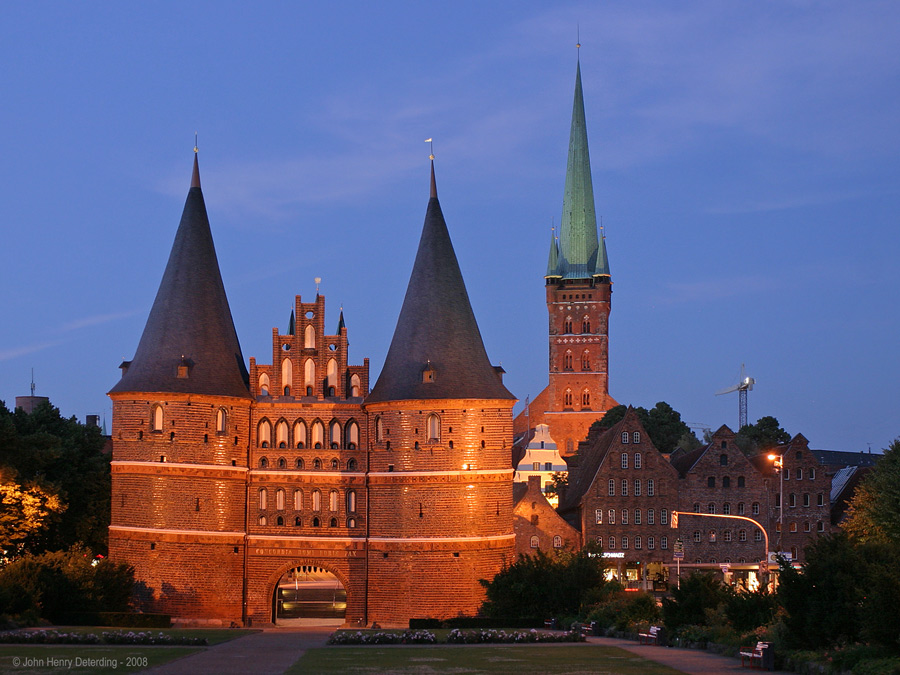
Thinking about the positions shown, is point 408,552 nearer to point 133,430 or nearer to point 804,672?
point 133,430

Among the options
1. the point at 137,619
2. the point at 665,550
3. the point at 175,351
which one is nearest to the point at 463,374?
the point at 175,351

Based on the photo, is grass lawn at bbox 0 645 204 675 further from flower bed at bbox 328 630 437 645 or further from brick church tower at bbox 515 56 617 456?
brick church tower at bbox 515 56 617 456

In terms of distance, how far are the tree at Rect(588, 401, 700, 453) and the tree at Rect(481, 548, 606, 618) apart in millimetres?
59477

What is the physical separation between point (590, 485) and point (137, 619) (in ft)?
136

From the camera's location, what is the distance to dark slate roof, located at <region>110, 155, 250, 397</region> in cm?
6125

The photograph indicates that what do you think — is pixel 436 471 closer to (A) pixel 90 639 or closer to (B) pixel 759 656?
(A) pixel 90 639

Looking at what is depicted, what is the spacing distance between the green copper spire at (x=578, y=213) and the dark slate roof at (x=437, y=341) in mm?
88497

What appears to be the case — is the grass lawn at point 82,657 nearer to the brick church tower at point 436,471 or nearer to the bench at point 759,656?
the bench at point 759,656

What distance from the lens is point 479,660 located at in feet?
111

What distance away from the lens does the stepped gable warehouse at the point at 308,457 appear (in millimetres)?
60719

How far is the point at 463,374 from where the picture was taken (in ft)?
206

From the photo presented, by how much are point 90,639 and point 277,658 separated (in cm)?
673

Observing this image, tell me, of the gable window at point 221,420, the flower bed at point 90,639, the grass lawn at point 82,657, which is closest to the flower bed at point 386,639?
the flower bed at point 90,639

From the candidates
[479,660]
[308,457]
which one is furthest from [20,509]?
[479,660]
